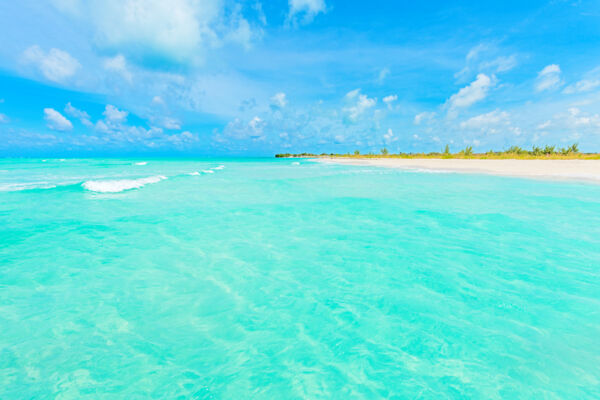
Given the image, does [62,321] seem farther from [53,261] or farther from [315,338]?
[315,338]

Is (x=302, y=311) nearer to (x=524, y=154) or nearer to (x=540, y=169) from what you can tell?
(x=540, y=169)

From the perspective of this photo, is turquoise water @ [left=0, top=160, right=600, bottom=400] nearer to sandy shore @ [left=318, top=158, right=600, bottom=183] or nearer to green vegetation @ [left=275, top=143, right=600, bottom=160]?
sandy shore @ [left=318, top=158, right=600, bottom=183]

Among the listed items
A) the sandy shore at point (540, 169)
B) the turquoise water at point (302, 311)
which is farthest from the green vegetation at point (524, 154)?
the turquoise water at point (302, 311)

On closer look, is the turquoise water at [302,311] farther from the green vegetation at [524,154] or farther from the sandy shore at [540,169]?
the green vegetation at [524,154]

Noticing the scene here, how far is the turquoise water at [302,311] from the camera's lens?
313 centimetres

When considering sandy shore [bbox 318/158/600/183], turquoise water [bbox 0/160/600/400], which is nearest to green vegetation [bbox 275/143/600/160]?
sandy shore [bbox 318/158/600/183]

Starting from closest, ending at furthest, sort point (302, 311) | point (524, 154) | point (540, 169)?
point (302, 311)
point (540, 169)
point (524, 154)

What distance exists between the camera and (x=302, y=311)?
179 inches

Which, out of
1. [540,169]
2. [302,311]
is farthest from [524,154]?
[302,311]

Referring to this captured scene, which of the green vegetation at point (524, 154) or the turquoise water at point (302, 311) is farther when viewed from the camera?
the green vegetation at point (524, 154)

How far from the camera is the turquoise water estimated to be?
123 inches

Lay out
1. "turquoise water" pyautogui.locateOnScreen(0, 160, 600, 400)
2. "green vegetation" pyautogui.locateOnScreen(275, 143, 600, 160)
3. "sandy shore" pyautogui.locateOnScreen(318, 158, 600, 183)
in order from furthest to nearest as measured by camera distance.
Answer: "green vegetation" pyautogui.locateOnScreen(275, 143, 600, 160) → "sandy shore" pyautogui.locateOnScreen(318, 158, 600, 183) → "turquoise water" pyautogui.locateOnScreen(0, 160, 600, 400)

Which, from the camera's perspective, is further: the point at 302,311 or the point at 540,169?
the point at 540,169

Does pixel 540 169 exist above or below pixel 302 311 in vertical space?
above
